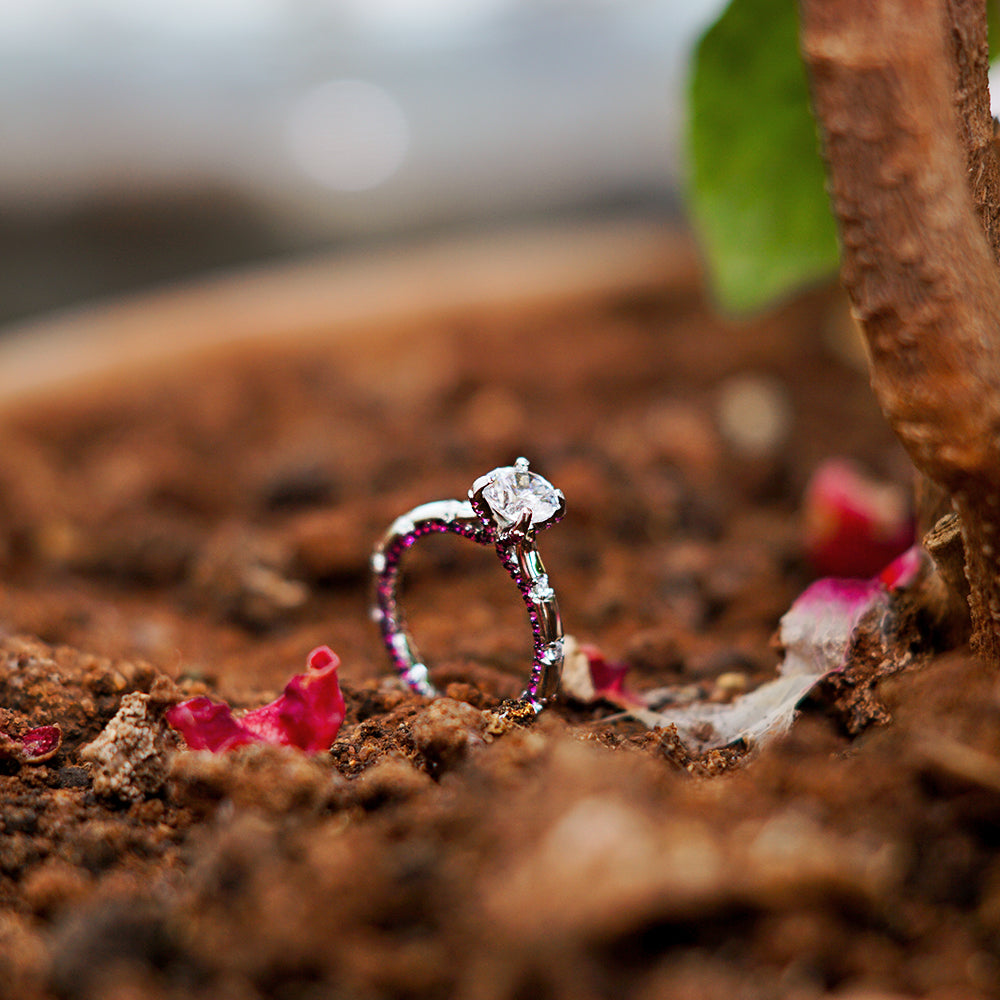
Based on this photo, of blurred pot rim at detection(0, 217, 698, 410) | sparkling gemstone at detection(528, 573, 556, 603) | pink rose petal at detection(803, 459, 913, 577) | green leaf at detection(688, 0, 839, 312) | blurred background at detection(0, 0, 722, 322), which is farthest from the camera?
blurred background at detection(0, 0, 722, 322)

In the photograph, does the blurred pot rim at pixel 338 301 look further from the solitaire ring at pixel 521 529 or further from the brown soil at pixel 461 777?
the solitaire ring at pixel 521 529

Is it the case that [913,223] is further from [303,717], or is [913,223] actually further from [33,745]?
[33,745]

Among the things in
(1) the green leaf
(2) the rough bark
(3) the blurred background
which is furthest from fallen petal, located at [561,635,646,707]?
(3) the blurred background

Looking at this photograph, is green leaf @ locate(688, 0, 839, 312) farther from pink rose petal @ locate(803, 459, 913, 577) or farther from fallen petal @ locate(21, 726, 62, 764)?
fallen petal @ locate(21, 726, 62, 764)

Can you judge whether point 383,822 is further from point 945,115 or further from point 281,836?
point 945,115

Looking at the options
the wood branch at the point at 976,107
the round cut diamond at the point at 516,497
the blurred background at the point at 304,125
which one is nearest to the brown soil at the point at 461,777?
the round cut diamond at the point at 516,497

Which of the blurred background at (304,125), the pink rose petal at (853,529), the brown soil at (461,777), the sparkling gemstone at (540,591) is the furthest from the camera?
the blurred background at (304,125)
